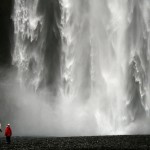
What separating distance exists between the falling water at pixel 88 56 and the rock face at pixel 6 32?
9.32 feet

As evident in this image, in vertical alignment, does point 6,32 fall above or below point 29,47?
above

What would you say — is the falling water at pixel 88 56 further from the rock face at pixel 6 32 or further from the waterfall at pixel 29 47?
the rock face at pixel 6 32

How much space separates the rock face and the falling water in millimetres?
2841

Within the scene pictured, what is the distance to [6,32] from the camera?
8819 centimetres

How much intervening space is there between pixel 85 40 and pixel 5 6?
58.4 ft

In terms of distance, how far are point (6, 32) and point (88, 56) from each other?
16465 millimetres

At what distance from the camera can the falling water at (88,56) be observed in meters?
76.6

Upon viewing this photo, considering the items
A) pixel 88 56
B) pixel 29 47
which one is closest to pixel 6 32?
pixel 29 47

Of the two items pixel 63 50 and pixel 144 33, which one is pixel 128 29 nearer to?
pixel 144 33

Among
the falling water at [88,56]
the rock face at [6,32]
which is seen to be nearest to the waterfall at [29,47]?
the falling water at [88,56]

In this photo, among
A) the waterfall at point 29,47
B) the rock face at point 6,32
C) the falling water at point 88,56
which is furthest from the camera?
the rock face at point 6,32

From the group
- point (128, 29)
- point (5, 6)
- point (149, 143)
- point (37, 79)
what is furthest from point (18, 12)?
point (149, 143)

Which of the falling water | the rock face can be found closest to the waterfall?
the falling water

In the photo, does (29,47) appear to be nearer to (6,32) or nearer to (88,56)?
(6,32)
